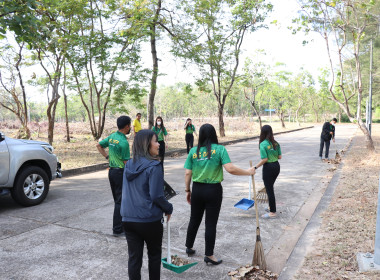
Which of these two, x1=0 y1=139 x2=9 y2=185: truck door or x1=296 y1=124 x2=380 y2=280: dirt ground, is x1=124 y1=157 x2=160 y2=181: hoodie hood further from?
x1=0 y1=139 x2=9 y2=185: truck door

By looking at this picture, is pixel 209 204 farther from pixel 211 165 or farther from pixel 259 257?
pixel 259 257

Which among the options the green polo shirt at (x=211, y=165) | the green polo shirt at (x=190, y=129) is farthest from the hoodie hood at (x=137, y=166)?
the green polo shirt at (x=190, y=129)

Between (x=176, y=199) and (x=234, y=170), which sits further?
(x=176, y=199)

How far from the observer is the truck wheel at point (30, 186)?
623cm

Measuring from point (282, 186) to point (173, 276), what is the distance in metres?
5.19

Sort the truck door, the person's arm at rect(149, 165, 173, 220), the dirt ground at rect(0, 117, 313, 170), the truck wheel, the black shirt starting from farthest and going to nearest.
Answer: the dirt ground at rect(0, 117, 313, 170) → the black shirt → the truck wheel → the truck door → the person's arm at rect(149, 165, 173, 220)

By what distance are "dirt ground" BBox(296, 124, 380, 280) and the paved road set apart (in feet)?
1.19

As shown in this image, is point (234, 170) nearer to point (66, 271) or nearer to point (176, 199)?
point (66, 271)

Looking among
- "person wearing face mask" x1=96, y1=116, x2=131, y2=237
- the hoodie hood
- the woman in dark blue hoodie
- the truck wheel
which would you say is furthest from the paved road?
the hoodie hood

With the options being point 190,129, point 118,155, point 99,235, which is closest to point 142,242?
point 118,155

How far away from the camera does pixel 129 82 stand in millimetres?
15703

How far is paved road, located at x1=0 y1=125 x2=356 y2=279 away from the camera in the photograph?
377 centimetres

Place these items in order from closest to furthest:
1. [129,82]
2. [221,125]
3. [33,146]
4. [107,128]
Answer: [33,146] → [129,82] → [221,125] → [107,128]

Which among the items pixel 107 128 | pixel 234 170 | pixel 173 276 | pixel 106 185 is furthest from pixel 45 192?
pixel 107 128
